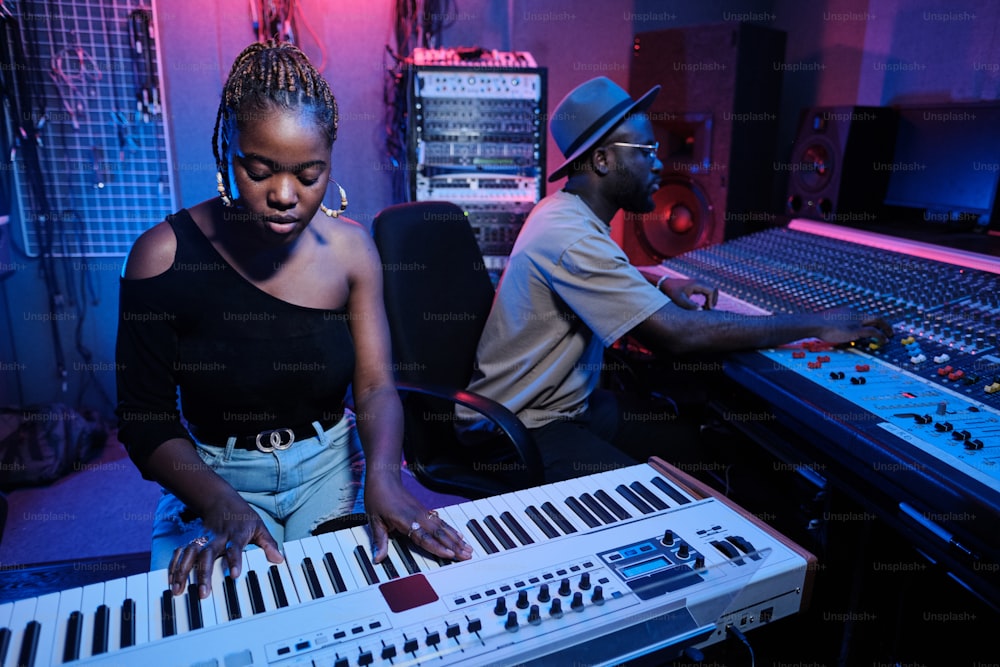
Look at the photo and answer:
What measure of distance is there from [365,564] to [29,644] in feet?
1.28

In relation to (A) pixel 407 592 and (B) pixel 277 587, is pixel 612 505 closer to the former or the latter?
(A) pixel 407 592

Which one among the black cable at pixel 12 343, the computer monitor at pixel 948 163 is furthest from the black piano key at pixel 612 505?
the black cable at pixel 12 343

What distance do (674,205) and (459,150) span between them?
1082mm

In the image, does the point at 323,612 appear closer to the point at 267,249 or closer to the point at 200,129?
the point at 267,249

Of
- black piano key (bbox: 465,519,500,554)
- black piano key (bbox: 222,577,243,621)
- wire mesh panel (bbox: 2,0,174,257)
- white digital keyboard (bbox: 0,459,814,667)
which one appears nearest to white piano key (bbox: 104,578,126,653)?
white digital keyboard (bbox: 0,459,814,667)

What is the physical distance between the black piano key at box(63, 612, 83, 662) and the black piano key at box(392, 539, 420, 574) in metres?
0.39

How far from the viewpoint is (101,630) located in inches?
31.9

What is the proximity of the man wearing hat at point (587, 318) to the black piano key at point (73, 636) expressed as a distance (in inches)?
43.8

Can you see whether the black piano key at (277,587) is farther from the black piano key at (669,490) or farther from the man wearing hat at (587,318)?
the man wearing hat at (587,318)

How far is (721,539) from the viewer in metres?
0.98

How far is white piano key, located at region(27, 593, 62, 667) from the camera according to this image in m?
0.77

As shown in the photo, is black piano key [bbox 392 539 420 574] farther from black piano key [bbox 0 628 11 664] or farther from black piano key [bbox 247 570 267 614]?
black piano key [bbox 0 628 11 664]

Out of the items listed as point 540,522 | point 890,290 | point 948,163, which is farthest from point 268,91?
point 948,163

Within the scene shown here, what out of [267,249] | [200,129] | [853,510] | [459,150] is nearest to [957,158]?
[853,510]
